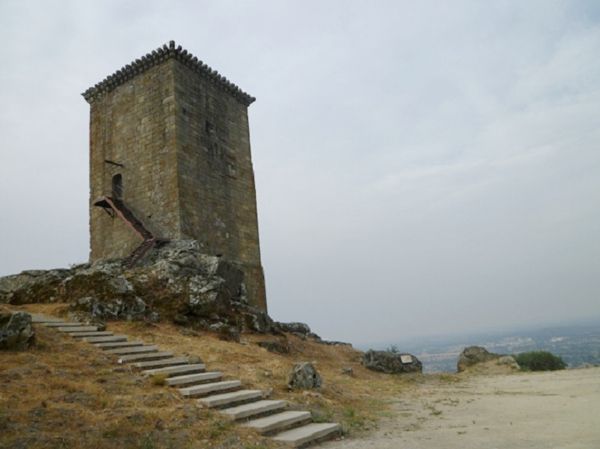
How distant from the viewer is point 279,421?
7.02m

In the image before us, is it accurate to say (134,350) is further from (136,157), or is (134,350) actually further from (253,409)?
(136,157)

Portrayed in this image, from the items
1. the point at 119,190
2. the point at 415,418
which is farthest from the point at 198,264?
the point at 415,418

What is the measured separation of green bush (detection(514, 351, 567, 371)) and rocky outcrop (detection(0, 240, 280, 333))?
1109 cm

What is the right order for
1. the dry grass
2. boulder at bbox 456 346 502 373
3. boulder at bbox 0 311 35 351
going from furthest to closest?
boulder at bbox 456 346 502 373 < boulder at bbox 0 311 35 351 < the dry grass

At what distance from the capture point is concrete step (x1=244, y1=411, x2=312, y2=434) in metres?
6.75

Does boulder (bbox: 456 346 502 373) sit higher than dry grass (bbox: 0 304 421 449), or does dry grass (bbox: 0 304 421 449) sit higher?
dry grass (bbox: 0 304 421 449)

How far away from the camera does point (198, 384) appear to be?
8.55 meters

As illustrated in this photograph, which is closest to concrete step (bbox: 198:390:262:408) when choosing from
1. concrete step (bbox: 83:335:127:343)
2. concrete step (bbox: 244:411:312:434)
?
concrete step (bbox: 244:411:312:434)

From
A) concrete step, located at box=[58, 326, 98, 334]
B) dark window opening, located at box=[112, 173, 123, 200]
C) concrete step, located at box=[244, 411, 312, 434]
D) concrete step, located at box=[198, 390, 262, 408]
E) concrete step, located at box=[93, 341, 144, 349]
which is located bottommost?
concrete step, located at box=[244, 411, 312, 434]

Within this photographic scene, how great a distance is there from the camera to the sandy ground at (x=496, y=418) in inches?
247

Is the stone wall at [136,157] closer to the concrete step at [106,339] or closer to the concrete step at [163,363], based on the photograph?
the concrete step at [106,339]

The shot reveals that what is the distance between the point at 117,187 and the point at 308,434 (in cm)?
1823

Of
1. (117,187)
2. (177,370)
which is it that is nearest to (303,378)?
(177,370)

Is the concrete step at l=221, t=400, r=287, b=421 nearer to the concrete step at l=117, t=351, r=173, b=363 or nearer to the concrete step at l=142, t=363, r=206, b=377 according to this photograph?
the concrete step at l=142, t=363, r=206, b=377
